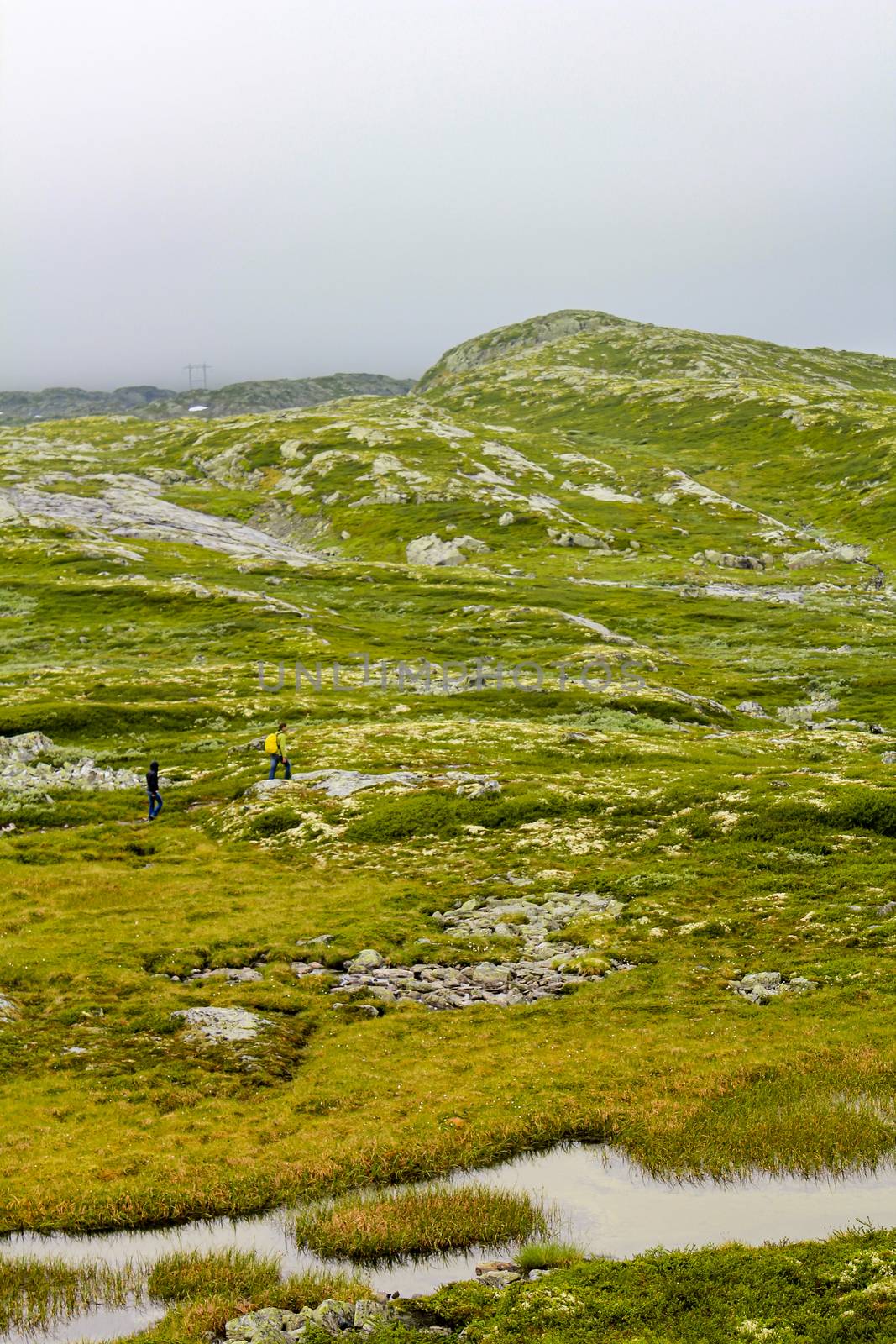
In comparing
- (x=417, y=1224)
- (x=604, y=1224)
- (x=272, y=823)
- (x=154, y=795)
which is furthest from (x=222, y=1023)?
(x=154, y=795)

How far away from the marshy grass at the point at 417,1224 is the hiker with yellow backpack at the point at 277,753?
3598 cm

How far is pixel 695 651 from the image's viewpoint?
339ft

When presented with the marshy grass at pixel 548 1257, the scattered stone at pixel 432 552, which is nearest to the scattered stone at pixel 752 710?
the marshy grass at pixel 548 1257

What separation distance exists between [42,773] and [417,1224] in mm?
48471

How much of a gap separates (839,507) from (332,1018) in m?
185

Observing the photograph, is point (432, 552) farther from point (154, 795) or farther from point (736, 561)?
point (154, 795)

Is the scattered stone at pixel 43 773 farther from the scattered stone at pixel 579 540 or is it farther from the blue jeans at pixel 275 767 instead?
the scattered stone at pixel 579 540

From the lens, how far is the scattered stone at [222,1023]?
2614cm

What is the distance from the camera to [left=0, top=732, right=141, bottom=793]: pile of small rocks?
181 ft

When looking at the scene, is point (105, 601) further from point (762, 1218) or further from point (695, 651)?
point (762, 1218)

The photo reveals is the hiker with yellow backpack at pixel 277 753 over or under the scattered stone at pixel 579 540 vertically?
under

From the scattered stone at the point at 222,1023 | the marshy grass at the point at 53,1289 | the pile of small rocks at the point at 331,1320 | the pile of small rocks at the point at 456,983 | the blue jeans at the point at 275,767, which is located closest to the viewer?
the pile of small rocks at the point at 331,1320

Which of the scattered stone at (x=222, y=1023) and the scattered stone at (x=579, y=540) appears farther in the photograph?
the scattered stone at (x=579, y=540)

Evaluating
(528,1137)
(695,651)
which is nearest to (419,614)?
(695,651)
